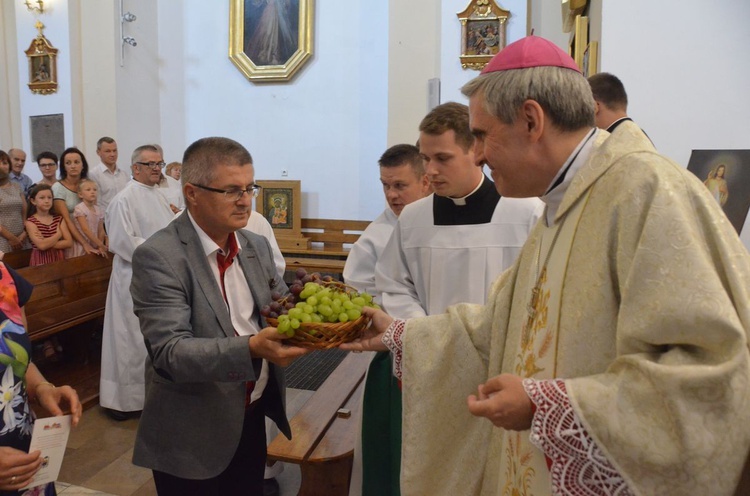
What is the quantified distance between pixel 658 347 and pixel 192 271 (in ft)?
5.00

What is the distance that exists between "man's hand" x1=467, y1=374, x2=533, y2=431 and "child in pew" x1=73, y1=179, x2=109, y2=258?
574 cm

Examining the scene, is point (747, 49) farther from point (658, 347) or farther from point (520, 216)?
point (658, 347)

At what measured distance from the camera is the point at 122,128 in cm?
902

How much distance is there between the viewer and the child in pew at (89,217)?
6188mm

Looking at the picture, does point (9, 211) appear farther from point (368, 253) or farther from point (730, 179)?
point (730, 179)

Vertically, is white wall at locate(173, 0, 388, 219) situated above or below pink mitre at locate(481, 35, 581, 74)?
above

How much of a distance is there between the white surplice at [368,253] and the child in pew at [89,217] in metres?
3.80

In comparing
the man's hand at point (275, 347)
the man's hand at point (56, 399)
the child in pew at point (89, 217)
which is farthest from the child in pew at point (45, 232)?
the man's hand at point (275, 347)

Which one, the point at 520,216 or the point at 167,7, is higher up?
the point at 167,7

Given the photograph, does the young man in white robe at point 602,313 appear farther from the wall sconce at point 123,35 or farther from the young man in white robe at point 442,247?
the wall sconce at point 123,35

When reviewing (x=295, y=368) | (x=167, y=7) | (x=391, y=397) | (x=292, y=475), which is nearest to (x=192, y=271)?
(x=391, y=397)

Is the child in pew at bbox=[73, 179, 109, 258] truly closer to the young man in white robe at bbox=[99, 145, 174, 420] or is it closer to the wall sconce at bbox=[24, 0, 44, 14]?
the young man in white robe at bbox=[99, 145, 174, 420]

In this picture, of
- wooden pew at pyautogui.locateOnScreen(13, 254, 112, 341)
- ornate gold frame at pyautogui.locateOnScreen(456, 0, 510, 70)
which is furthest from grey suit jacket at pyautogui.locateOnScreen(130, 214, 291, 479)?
ornate gold frame at pyautogui.locateOnScreen(456, 0, 510, 70)

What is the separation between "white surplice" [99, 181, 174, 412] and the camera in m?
4.79
